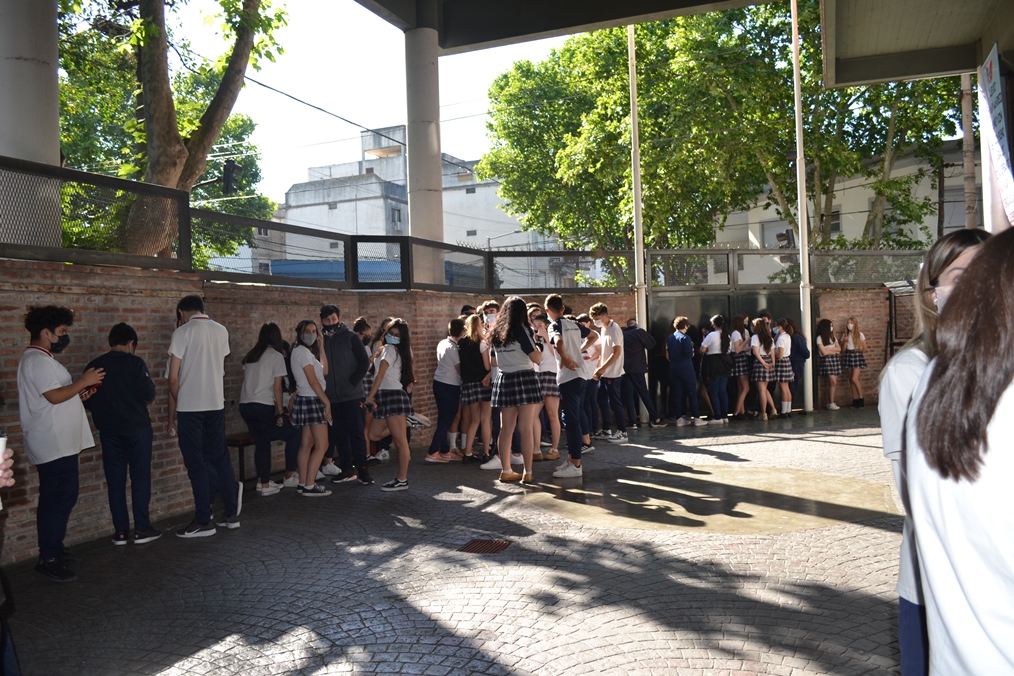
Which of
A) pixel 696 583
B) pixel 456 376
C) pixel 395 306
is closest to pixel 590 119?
pixel 395 306

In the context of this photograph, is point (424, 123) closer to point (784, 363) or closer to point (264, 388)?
point (264, 388)

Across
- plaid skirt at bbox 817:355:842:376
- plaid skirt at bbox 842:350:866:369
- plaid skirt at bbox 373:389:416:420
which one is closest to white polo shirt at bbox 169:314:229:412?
plaid skirt at bbox 373:389:416:420

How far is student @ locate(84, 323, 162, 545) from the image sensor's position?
6.73 metres

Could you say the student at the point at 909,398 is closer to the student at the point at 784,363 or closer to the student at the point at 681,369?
the student at the point at 681,369

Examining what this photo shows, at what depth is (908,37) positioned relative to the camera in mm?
7961

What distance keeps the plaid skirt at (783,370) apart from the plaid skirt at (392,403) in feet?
28.2

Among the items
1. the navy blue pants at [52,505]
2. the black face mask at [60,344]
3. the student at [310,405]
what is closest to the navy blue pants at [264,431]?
the student at [310,405]

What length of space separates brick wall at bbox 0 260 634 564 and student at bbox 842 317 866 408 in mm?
10569

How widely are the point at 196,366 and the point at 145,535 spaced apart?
149 centimetres

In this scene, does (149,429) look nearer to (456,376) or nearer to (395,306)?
(456,376)

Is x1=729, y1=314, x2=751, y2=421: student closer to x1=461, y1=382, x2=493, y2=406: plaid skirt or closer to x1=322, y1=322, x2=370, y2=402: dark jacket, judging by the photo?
x1=461, y1=382, x2=493, y2=406: plaid skirt

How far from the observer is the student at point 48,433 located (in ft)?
19.9

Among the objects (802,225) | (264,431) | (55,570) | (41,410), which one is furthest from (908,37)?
(802,225)

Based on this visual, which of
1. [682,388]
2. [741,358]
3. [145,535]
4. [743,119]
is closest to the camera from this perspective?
[145,535]
